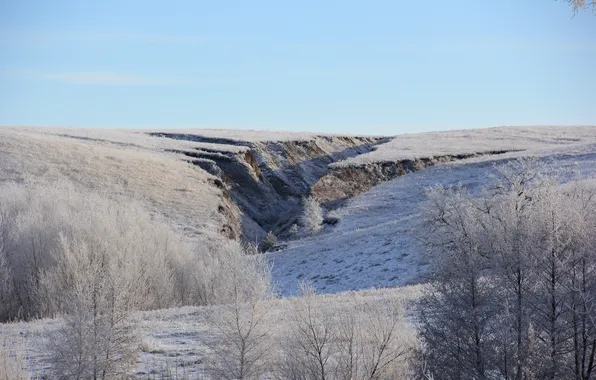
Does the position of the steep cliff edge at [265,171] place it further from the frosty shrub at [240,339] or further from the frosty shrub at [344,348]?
the frosty shrub at [344,348]

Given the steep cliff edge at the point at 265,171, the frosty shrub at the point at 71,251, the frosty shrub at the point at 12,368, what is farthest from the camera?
the steep cliff edge at the point at 265,171

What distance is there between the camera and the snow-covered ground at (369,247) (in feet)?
109

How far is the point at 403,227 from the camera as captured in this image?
39.6 meters

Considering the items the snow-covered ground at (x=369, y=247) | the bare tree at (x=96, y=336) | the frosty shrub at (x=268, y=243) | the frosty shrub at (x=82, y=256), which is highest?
the bare tree at (x=96, y=336)

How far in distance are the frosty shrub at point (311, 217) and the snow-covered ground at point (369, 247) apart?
135 cm

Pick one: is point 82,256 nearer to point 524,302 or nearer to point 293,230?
point 524,302

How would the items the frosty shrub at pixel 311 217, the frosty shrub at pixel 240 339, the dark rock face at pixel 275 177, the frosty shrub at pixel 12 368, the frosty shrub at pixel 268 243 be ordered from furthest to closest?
1. the dark rock face at pixel 275 177
2. the frosty shrub at pixel 311 217
3. the frosty shrub at pixel 268 243
4. the frosty shrub at pixel 240 339
5. the frosty shrub at pixel 12 368

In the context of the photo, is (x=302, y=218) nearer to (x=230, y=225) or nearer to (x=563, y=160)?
(x=230, y=225)

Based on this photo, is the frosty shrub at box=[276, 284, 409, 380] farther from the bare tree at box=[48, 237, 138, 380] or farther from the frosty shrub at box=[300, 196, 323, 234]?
the frosty shrub at box=[300, 196, 323, 234]

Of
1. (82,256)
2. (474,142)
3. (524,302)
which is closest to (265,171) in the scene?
(474,142)

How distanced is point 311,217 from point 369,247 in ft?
46.4

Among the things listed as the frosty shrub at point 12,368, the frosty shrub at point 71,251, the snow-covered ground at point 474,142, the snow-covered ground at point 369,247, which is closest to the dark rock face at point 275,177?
the snow-covered ground at point 474,142

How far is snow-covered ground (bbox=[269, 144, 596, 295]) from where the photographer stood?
33344mm

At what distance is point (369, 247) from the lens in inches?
1483
